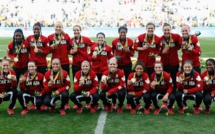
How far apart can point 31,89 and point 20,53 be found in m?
0.98

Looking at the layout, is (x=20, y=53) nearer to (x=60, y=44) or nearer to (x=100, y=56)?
(x=60, y=44)

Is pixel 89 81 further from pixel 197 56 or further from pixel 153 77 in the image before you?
pixel 197 56

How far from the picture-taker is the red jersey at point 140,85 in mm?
6032

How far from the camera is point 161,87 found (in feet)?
20.1

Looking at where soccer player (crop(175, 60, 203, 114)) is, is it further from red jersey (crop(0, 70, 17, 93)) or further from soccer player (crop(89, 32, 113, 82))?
red jersey (crop(0, 70, 17, 93))

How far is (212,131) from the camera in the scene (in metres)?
4.94

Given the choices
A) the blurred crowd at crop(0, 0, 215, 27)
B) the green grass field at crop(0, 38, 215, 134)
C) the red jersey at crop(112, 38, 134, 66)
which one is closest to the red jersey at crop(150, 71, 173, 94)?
the green grass field at crop(0, 38, 215, 134)

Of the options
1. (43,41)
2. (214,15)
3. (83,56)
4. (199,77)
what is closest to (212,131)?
(199,77)

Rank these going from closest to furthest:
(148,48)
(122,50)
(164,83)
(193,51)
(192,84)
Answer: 1. (192,84)
2. (164,83)
3. (193,51)
4. (148,48)
5. (122,50)

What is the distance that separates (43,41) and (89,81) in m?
1.33

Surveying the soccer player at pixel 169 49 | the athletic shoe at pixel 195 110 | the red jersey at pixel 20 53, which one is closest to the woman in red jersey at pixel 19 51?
the red jersey at pixel 20 53

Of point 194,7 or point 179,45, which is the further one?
point 194,7

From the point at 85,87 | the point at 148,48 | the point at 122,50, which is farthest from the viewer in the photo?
the point at 122,50

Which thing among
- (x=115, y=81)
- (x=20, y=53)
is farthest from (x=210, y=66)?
(x=20, y=53)
